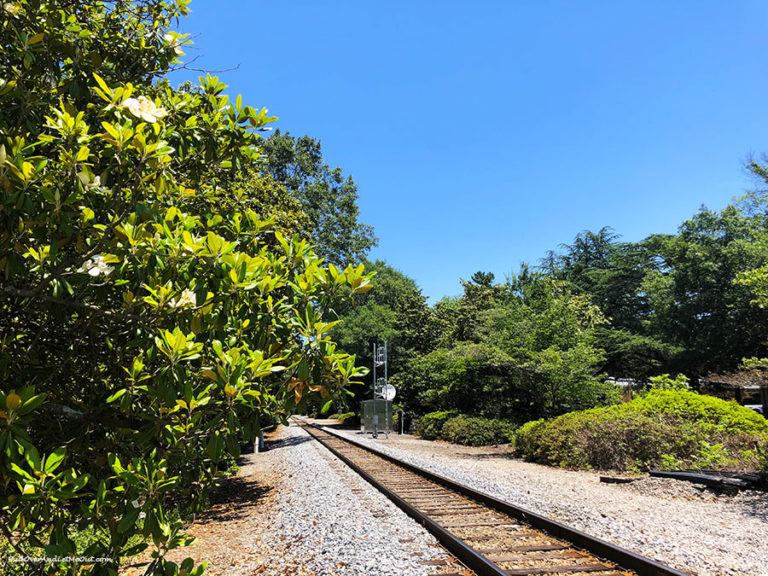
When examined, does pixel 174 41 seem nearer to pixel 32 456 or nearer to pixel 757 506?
pixel 32 456

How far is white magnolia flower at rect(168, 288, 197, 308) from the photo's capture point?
178 centimetres

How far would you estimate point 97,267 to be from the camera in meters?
1.80

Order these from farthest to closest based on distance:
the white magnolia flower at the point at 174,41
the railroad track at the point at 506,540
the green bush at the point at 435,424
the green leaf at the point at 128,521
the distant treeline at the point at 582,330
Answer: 1. the green bush at the point at 435,424
2. the distant treeline at the point at 582,330
3. the railroad track at the point at 506,540
4. the white magnolia flower at the point at 174,41
5. the green leaf at the point at 128,521

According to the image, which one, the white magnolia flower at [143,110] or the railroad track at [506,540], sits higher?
the white magnolia flower at [143,110]

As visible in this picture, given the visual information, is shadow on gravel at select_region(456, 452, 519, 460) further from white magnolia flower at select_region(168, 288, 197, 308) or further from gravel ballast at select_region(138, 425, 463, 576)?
white magnolia flower at select_region(168, 288, 197, 308)

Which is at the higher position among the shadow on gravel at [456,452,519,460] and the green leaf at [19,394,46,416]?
the green leaf at [19,394,46,416]

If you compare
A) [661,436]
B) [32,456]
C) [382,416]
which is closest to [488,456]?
[661,436]

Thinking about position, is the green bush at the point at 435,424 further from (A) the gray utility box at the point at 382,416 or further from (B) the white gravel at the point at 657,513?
(B) the white gravel at the point at 657,513

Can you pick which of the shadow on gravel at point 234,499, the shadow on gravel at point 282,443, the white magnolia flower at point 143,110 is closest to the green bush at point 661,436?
the shadow on gravel at point 234,499

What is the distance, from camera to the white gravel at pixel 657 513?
5.00m

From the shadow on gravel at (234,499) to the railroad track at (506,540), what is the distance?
2838 mm

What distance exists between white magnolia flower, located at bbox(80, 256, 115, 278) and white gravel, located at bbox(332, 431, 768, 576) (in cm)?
596

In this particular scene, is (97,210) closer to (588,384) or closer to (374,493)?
(374,493)

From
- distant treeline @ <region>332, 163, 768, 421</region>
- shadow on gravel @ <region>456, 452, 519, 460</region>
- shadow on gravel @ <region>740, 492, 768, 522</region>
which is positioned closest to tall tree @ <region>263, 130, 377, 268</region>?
distant treeline @ <region>332, 163, 768, 421</region>
